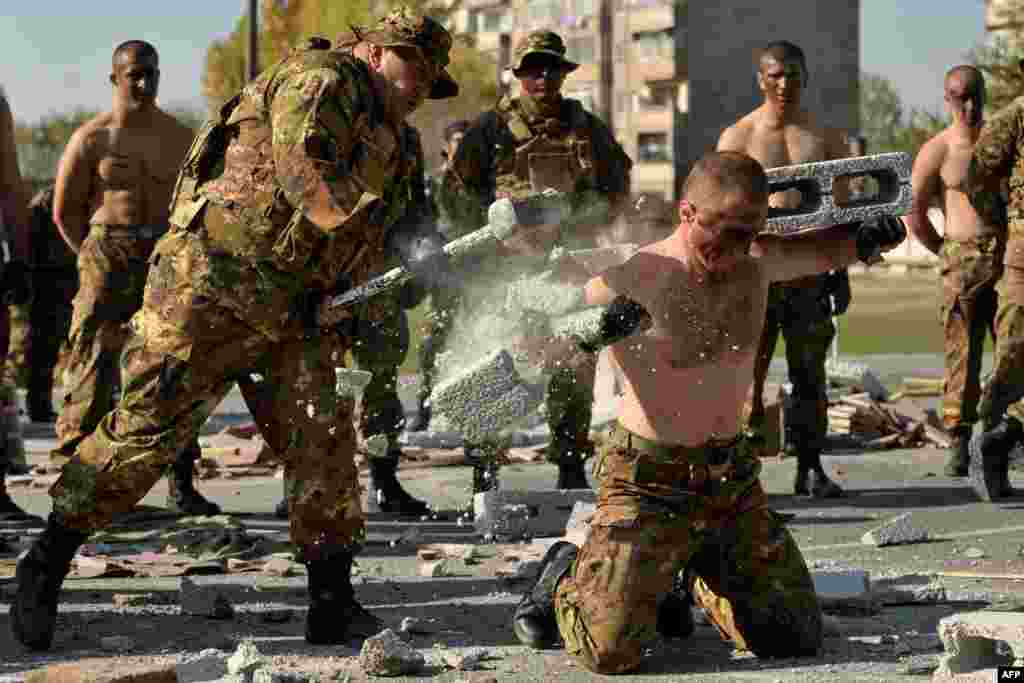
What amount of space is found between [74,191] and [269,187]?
13.5 ft

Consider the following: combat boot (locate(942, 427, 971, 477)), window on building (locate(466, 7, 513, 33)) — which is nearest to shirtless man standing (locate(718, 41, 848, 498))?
combat boot (locate(942, 427, 971, 477))

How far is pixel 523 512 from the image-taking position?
8.92 metres

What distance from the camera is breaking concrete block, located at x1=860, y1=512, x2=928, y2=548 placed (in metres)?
8.59

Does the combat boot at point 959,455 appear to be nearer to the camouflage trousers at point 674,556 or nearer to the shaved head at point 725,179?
the camouflage trousers at point 674,556

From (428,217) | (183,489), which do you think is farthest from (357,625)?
(428,217)

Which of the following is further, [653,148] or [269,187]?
[653,148]

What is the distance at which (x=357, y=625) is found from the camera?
22.1 feet

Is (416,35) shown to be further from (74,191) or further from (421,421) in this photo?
(421,421)

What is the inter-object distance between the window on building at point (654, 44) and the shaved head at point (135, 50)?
72008 mm

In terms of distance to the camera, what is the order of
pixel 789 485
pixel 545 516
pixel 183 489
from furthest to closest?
pixel 789 485 < pixel 183 489 < pixel 545 516

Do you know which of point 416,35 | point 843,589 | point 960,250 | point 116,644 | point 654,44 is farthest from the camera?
point 654,44

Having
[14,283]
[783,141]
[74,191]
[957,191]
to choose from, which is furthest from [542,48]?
[14,283]

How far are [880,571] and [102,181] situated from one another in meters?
4.50

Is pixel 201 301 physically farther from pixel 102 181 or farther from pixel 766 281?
pixel 102 181
